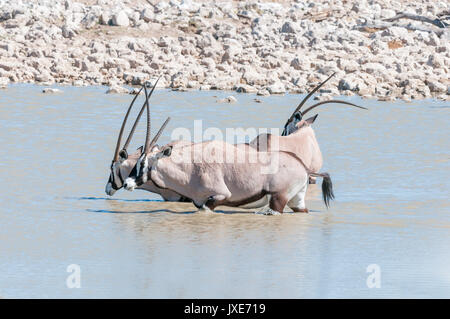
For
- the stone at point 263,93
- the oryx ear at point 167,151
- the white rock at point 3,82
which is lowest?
the stone at point 263,93

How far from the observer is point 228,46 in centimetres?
2667

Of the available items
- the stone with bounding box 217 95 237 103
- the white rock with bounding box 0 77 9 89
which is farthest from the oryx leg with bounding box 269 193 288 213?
the white rock with bounding box 0 77 9 89

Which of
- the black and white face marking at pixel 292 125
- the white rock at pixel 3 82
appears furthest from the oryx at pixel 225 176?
the white rock at pixel 3 82

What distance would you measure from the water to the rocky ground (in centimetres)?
797

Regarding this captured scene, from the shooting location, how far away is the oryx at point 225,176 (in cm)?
977

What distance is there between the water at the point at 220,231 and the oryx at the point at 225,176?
186 mm

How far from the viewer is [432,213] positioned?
32.7ft

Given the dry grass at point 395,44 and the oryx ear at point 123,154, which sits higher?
the oryx ear at point 123,154

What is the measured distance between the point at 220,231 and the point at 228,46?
17.9 metres

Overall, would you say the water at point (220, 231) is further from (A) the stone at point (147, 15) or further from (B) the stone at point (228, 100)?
(A) the stone at point (147, 15)

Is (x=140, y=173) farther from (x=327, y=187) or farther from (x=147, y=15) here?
(x=147, y=15)

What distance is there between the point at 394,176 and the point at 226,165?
2.86 m

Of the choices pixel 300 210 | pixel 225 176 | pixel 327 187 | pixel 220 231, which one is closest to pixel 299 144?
pixel 327 187
